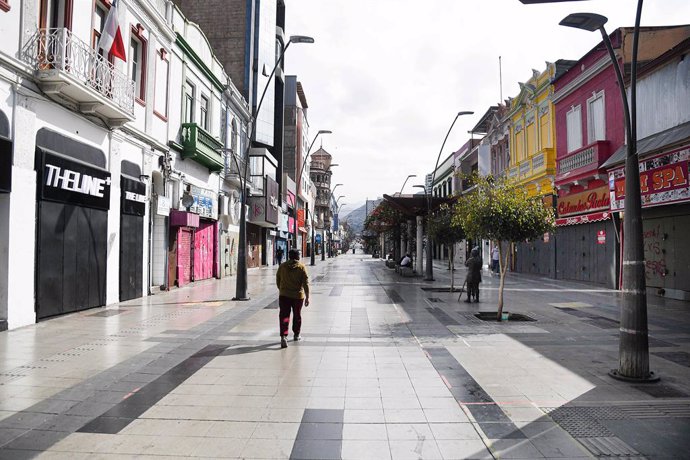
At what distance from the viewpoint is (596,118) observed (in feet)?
66.3

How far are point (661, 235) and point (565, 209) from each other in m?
7.39

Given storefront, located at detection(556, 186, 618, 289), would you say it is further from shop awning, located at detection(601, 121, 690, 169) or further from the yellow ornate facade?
shop awning, located at detection(601, 121, 690, 169)

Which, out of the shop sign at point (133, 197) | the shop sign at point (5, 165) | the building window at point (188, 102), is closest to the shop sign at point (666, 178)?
the shop sign at point (133, 197)

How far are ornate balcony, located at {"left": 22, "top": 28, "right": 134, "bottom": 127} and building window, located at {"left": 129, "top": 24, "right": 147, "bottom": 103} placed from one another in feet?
6.73

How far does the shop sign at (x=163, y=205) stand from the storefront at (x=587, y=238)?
16.7 meters

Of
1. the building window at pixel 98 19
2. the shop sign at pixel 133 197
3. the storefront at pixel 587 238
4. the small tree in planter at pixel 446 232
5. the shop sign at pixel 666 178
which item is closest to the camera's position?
the building window at pixel 98 19

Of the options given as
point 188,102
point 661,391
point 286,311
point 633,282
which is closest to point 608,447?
point 661,391

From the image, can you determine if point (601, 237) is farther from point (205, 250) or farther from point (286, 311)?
point (205, 250)

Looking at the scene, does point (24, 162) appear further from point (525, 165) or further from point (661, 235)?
point (525, 165)

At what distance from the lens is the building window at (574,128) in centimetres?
2162

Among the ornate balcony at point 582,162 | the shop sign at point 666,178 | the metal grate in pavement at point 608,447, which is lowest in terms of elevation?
the metal grate in pavement at point 608,447

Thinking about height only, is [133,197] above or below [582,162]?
below

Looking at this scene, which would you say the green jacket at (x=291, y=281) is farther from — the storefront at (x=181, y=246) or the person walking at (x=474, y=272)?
the storefront at (x=181, y=246)

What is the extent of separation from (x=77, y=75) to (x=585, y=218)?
→ 1981 cm
